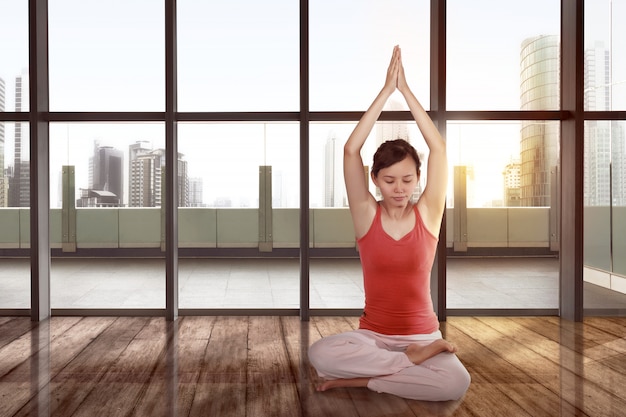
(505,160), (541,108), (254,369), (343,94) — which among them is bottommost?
(254,369)

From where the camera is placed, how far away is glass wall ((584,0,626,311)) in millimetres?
4586

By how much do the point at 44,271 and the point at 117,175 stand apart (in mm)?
1076

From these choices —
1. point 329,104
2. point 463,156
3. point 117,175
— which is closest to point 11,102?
point 117,175

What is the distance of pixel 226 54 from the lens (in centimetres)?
465

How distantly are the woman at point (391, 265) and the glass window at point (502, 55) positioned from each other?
76.4 inches

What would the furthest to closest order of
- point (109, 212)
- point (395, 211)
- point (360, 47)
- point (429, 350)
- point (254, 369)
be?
1. point (360, 47)
2. point (109, 212)
3. point (254, 369)
4. point (395, 211)
5. point (429, 350)

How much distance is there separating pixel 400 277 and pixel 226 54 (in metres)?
2.85

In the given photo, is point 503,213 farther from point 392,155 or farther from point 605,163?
point 392,155

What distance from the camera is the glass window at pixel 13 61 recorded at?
4.57 m

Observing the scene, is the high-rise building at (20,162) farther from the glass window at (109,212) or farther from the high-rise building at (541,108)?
the high-rise building at (541,108)

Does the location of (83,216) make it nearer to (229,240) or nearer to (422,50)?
(229,240)

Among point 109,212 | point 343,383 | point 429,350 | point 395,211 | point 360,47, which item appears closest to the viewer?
point 429,350

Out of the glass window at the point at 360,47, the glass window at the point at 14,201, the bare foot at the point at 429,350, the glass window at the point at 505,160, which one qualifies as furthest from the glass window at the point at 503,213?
the glass window at the point at 14,201

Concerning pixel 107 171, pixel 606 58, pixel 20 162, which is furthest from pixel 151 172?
pixel 606 58
